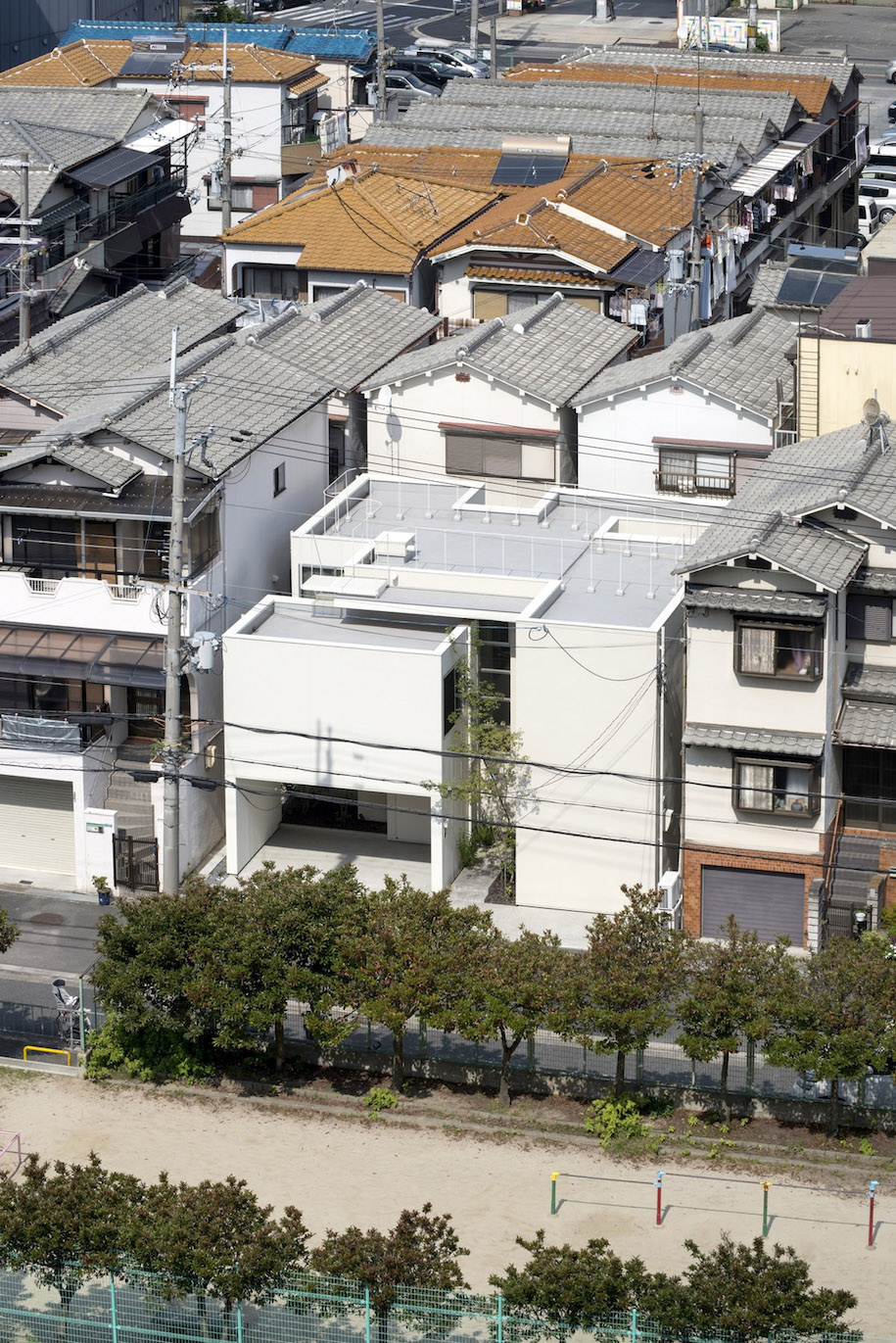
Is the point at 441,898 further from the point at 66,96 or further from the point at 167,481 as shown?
the point at 66,96

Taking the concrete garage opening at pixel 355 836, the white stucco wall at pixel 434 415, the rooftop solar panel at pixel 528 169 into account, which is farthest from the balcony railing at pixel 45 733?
the rooftop solar panel at pixel 528 169

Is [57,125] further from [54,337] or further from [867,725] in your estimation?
[867,725]

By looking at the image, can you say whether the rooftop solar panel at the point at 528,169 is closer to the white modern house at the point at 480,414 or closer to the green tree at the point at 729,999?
the white modern house at the point at 480,414

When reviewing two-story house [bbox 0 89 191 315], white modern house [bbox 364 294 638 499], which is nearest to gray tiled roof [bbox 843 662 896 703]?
white modern house [bbox 364 294 638 499]

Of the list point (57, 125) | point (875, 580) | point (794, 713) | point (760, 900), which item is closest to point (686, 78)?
point (57, 125)

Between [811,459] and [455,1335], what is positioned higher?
[811,459]

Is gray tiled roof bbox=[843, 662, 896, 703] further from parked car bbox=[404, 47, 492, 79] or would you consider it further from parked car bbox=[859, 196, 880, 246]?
parked car bbox=[404, 47, 492, 79]

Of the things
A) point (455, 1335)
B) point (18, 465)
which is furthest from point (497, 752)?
point (455, 1335)
